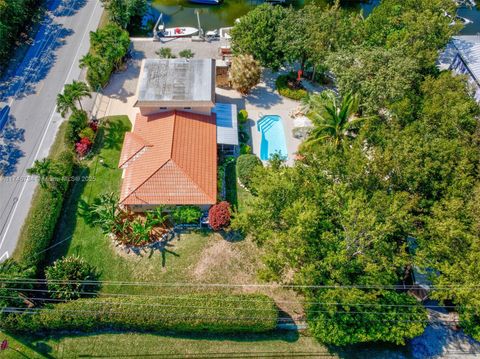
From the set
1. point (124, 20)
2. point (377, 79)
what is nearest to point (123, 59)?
point (124, 20)

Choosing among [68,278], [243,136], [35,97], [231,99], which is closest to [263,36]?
[231,99]

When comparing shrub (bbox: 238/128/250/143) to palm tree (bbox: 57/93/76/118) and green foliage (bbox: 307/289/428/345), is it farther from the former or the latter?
green foliage (bbox: 307/289/428/345)

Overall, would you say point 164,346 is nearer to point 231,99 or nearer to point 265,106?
point 265,106

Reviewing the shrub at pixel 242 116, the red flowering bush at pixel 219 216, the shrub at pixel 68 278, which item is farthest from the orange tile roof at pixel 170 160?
the shrub at pixel 68 278

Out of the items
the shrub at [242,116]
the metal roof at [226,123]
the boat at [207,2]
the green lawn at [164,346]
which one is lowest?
the green lawn at [164,346]

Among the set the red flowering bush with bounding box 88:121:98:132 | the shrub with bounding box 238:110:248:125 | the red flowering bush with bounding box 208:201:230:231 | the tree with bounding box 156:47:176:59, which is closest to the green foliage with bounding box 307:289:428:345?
the red flowering bush with bounding box 208:201:230:231

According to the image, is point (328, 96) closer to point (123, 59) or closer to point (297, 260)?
point (297, 260)

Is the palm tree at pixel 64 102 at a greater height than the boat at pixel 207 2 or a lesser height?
lesser

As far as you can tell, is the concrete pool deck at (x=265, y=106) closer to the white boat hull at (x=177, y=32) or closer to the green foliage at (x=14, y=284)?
the white boat hull at (x=177, y=32)

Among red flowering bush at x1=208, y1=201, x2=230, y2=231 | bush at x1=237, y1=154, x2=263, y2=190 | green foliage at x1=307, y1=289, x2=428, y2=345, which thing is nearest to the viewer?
green foliage at x1=307, y1=289, x2=428, y2=345
